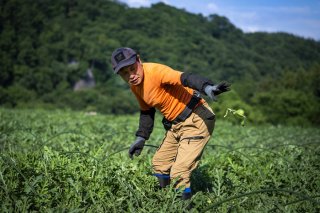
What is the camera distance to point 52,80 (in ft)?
252

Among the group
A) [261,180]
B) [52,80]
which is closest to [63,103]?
[52,80]

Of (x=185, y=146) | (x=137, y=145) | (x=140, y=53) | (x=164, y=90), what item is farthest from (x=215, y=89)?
(x=140, y=53)

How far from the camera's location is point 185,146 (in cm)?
457

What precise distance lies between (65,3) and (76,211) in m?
105

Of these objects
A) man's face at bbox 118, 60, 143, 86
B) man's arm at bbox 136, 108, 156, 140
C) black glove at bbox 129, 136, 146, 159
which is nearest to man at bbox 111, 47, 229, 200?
man's face at bbox 118, 60, 143, 86

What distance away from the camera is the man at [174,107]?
4.39 metres

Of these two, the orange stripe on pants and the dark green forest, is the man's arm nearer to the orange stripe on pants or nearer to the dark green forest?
the orange stripe on pants

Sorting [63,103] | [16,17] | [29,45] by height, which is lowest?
[63,103]

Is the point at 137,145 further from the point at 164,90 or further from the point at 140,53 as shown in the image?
the point at 140,53

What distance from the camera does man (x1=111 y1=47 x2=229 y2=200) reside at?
4.39m

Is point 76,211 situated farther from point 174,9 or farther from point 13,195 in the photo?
point 174,9

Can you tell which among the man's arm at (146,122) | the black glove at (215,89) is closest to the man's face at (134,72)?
the man's arm at (146,122)

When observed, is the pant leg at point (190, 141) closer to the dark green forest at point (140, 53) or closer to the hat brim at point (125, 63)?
the hat brim at point (125, 63)

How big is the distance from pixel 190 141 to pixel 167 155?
44 cm
